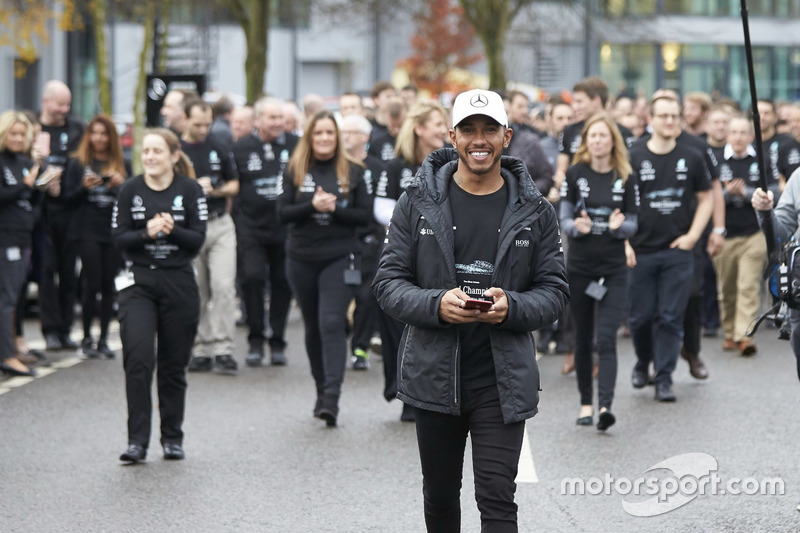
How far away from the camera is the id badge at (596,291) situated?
1004 cm

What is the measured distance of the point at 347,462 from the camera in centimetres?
881

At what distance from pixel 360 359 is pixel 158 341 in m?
4.14

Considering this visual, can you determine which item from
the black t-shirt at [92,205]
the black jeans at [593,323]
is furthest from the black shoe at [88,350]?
the black jeans at [593,323]

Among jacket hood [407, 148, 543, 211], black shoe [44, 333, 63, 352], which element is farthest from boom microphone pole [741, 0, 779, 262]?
black shoe [44, 333, 63, 352]

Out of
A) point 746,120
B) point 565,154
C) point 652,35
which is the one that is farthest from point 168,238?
point 652,35

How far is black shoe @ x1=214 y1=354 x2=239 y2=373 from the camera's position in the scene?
1262 centimetres

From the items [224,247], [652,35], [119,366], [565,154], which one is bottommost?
[119,366]

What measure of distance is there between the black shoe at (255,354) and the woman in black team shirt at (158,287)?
400 centimetres

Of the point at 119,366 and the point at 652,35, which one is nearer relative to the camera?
the point at 119,366

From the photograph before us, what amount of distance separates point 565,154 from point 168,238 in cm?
562

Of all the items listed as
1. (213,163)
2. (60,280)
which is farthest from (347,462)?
(60,280)

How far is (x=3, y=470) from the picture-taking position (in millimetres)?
8617

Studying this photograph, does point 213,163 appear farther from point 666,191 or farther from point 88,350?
point 666,191

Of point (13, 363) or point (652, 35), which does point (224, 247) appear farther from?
point (652, 35)
